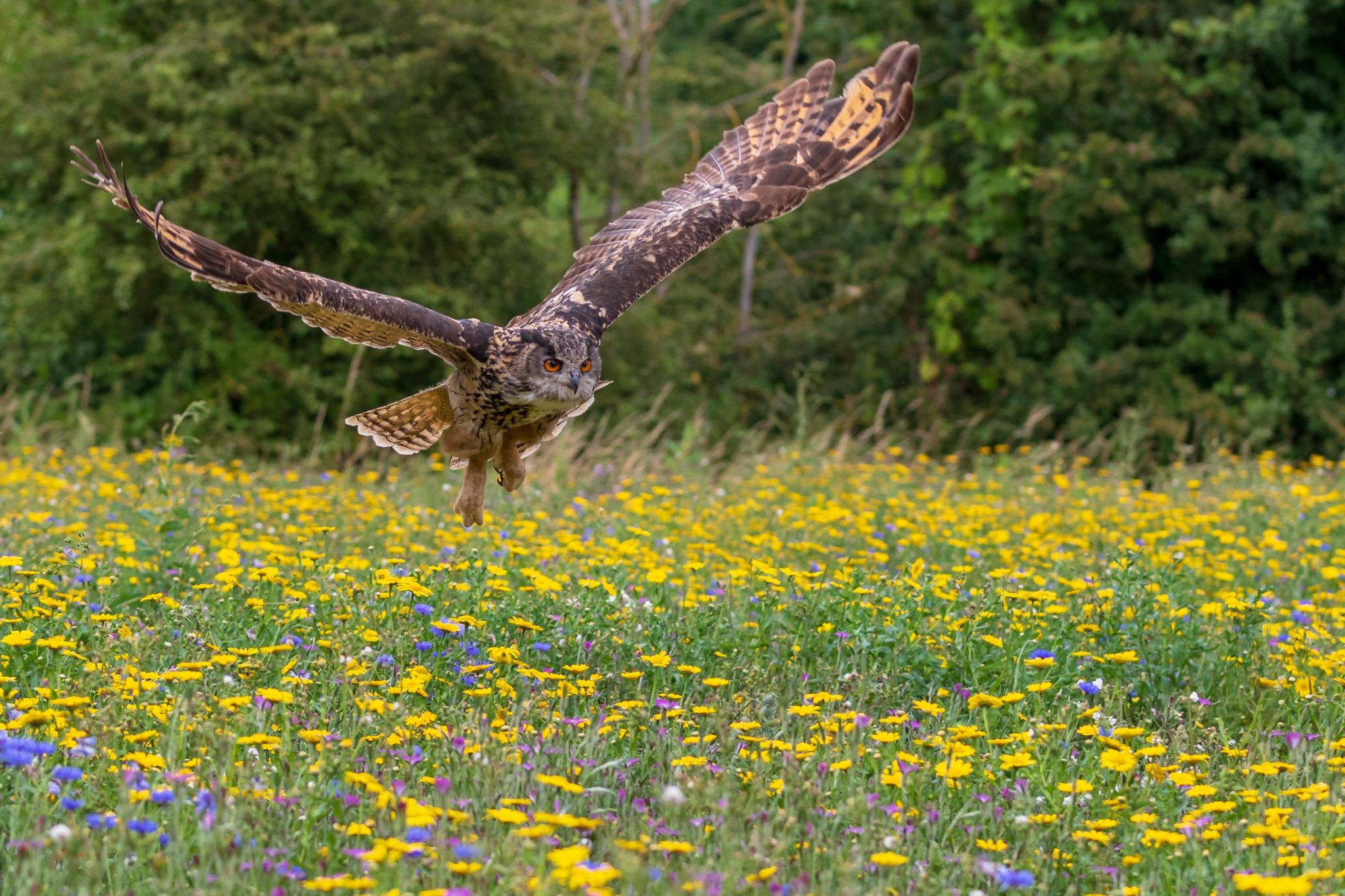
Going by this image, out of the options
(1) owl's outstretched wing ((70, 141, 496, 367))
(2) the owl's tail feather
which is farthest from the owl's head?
(2) the owl's tail feather

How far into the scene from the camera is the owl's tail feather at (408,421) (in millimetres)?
6438

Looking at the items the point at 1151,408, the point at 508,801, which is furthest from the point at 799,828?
the point at 1151,408

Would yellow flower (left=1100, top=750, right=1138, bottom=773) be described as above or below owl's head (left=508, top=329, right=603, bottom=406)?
below

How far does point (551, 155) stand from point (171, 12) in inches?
161

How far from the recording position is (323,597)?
454cm

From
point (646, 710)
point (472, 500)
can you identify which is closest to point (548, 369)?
point (472, 500)

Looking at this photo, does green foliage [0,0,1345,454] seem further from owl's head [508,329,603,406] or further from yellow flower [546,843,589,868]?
yellow flower [546,843,589,868]

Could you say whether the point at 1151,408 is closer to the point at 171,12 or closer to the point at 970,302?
the point at 970,302

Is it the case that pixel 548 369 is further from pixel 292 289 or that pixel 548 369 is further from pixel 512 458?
pixel 292 289

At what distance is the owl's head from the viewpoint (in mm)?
5328

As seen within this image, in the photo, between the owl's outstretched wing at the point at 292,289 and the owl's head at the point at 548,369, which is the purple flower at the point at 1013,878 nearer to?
the owl's outstretched wing at the point at 292,289

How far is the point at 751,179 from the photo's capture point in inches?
289

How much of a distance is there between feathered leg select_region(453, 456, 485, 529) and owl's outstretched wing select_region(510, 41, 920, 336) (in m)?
0.65

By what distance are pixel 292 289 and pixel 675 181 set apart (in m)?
12.9
